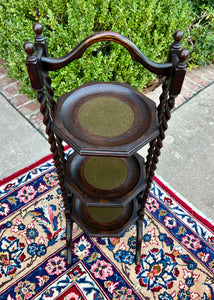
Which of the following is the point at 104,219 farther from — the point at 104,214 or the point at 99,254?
the point at 99,254

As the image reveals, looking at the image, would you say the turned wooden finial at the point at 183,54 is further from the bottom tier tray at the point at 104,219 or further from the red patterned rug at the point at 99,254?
the red patterned rug at the point at 99,254

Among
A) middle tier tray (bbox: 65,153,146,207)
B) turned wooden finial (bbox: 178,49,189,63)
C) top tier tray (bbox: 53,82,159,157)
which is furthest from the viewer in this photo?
middle tier tray (bbox: 65,153,146,207)

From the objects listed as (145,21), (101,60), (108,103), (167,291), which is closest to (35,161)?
(101,60)

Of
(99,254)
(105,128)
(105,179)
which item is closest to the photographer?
(105,128)

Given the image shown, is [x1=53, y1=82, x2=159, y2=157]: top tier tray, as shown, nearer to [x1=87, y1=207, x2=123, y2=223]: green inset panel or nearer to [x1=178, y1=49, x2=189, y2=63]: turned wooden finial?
[x1=178, y1=49, x2=189, y2=63]: turned wooden finial

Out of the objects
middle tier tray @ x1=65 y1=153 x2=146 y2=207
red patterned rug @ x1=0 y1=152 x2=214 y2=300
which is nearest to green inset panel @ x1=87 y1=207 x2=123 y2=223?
red patterned rug @ x1=0 y1=152 x2=214 y2=300

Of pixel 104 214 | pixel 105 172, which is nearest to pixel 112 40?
pixel 105 172

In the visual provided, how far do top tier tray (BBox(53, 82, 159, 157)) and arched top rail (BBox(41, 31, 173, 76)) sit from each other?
20 centimetres

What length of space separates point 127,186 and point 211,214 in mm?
944

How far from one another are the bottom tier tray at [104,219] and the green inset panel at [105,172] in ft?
0.91

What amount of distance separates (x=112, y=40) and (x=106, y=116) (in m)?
0.31

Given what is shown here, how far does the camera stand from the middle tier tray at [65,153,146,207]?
1.29 metres

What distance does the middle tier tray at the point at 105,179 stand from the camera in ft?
4.22

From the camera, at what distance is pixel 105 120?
1125 mm
